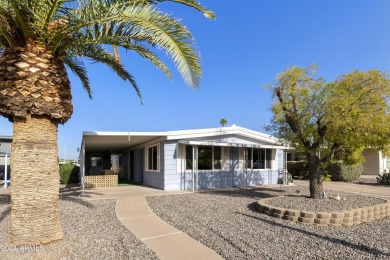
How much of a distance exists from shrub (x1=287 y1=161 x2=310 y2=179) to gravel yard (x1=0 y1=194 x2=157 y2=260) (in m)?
18.0

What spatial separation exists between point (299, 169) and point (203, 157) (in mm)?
11655

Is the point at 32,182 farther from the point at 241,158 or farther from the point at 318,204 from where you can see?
the point at 241,158

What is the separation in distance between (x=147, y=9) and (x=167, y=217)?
17.7 feet

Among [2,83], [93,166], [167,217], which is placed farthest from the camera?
[93,166]

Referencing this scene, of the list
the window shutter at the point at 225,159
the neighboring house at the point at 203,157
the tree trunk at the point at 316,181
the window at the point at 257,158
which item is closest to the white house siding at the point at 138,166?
the neighboring house at the point at 203,157

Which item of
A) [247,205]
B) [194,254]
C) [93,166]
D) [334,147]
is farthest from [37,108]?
[93,166]

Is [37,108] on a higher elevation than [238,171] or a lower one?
higher

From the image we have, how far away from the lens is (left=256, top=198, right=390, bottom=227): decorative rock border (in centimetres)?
686

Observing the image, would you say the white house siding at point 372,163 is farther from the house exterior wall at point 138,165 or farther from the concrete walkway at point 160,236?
the concrete walkway at point 160,236

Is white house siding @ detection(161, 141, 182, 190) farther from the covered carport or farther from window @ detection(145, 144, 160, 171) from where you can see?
window @ detection(145, 144, 160, 171)

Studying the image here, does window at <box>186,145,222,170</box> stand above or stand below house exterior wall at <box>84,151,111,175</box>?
above

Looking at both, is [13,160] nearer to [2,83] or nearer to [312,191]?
[2,83]

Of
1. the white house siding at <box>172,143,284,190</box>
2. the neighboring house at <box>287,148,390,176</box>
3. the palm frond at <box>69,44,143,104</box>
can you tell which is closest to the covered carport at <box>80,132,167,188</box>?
the white house siding at <box>172,143,284,190</box>

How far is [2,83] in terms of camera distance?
4340mm
